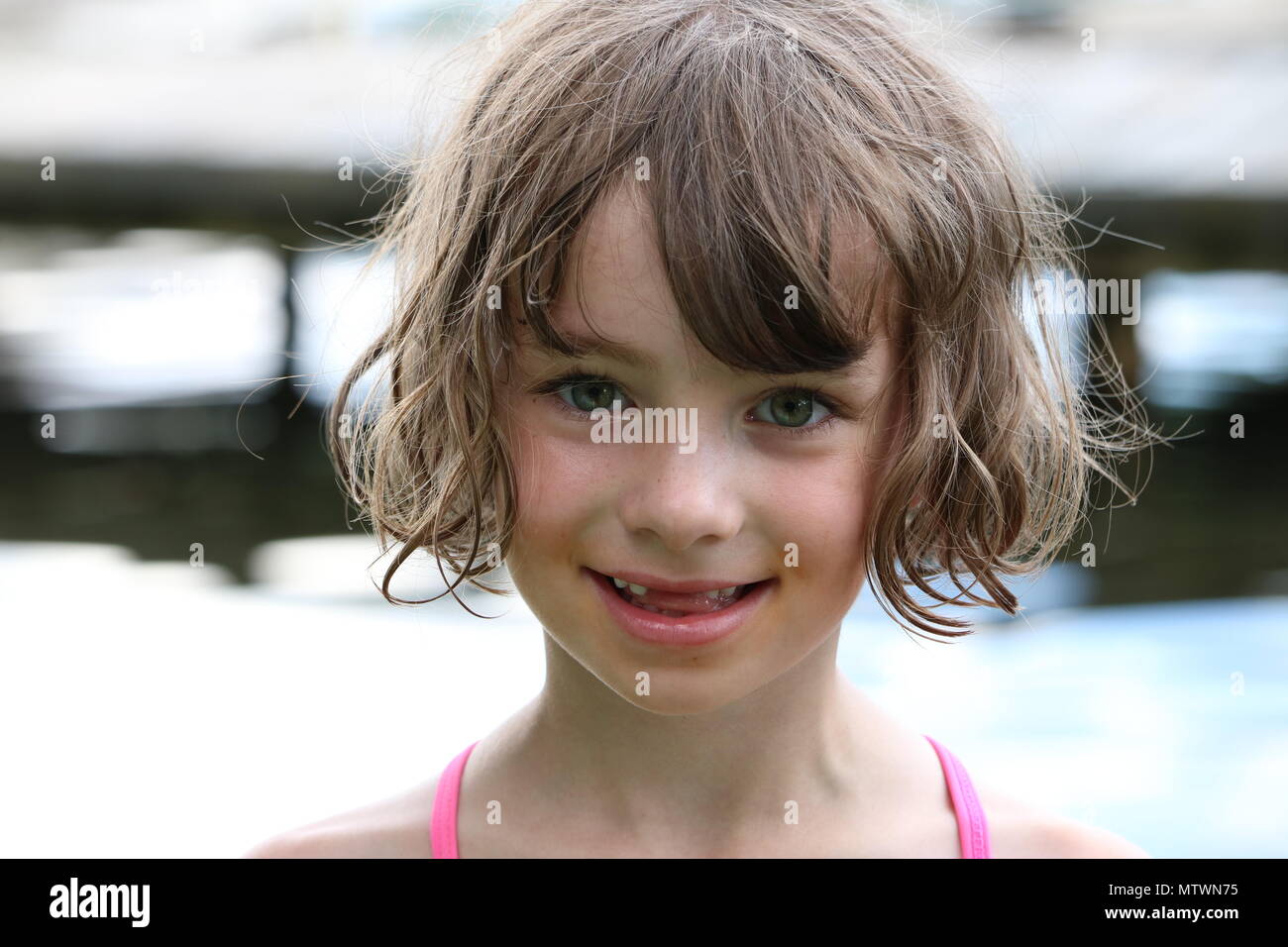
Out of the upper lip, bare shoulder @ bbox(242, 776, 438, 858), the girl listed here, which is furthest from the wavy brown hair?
bare shoulder @ bbox(242, 776, 438, 858)

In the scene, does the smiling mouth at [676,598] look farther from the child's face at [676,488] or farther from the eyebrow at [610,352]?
the eyebrow at [610,352]

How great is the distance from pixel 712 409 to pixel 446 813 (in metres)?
0.46

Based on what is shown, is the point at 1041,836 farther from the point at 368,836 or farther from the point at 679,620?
the point at 368,836

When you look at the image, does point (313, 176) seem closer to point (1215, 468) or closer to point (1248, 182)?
point (1248, 182)

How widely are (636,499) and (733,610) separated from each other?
0.12m

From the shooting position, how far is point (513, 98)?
94cm

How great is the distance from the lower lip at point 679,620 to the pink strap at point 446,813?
298mm

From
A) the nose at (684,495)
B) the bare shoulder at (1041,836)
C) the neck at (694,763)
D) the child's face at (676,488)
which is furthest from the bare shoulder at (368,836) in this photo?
the bare shoulder at (1041,836)

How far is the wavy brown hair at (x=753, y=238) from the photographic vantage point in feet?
2.71

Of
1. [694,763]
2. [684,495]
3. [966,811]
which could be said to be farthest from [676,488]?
[966,811]

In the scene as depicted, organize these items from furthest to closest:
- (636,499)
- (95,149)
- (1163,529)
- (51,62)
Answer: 1. (1163,529)
2. (95,149)
3. (51,62)
4. (636,499)

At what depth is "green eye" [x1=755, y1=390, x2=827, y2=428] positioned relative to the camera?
2.81 feet

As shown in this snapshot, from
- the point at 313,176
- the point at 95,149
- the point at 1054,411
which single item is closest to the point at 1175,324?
the point at 313,176

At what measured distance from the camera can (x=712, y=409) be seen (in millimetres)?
826
